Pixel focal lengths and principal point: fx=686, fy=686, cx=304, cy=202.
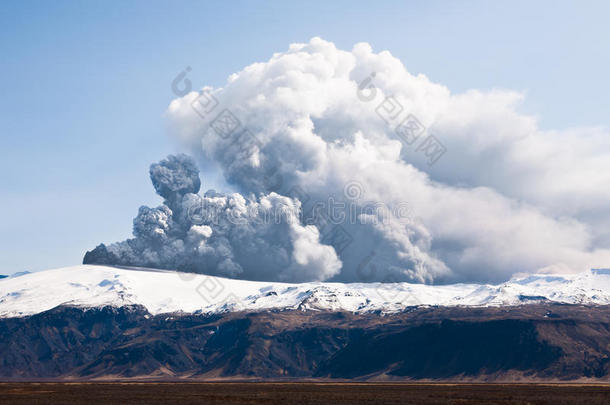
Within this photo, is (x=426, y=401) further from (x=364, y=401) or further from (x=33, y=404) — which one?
(x=33, y=404)

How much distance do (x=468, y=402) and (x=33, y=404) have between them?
10607cm

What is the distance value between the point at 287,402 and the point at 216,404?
1741 cm

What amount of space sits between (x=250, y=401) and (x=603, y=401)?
286ft

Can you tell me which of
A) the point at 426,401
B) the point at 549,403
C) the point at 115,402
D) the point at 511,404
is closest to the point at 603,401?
the point at 549,403

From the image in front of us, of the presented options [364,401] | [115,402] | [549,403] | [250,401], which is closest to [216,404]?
[250,401]

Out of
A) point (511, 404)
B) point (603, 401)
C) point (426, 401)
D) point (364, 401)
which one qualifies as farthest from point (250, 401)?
point (603, 401)

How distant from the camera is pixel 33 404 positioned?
165500 millimetres

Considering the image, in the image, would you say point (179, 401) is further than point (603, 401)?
Yes

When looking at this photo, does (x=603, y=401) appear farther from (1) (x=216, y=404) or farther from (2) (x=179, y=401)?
(2) (x=179, y=401)

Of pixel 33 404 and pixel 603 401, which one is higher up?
pixel 33 404

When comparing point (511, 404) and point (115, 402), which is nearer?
point (511, 404)

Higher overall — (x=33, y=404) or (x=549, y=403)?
(x=33, y=404)

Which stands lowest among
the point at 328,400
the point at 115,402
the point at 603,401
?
the point at 603,401

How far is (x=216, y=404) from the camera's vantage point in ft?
551
